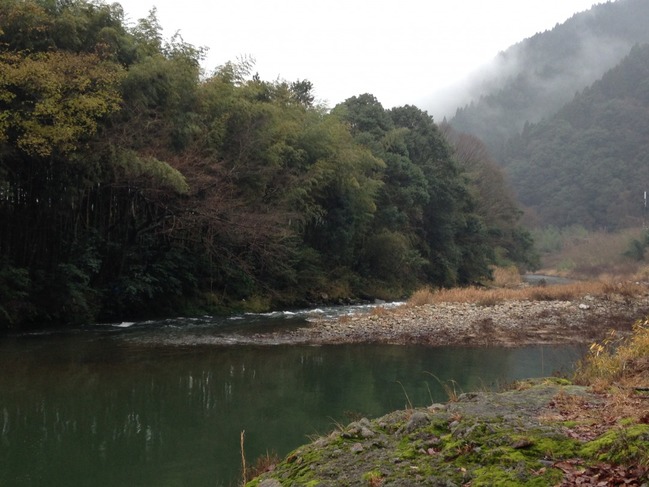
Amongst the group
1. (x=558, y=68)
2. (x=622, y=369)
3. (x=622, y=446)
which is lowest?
(x=622, y=369)

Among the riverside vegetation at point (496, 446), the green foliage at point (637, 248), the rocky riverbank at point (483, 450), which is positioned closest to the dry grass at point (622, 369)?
the riverside vegetation at point (496, 446)

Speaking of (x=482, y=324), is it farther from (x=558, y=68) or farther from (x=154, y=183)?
(x=558, y=68)

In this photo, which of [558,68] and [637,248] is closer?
[637,248]

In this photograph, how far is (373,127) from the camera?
3734cm

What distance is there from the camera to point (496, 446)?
4344 millimetres

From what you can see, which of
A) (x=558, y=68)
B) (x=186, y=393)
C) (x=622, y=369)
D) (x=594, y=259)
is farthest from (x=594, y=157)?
(x=558, y=68)

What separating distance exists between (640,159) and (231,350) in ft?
290

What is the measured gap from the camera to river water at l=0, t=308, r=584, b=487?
263 inches

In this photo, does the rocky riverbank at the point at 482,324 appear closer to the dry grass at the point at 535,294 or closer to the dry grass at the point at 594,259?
the dry grass at the point at 535,294

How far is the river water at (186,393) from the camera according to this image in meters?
6.68

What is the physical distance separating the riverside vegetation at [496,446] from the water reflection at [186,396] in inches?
66.0

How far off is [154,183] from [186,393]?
10095 millimetres

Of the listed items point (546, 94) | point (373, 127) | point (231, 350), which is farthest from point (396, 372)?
point (546, 94)

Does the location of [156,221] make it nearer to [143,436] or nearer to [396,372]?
[396,372]
